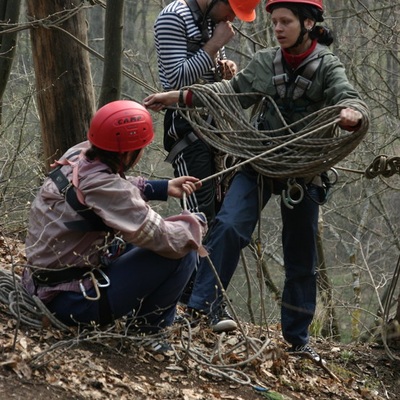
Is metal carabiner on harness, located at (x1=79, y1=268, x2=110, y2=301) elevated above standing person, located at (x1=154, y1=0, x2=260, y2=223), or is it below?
below

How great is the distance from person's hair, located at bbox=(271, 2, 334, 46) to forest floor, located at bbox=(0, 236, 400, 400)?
1.77 metres

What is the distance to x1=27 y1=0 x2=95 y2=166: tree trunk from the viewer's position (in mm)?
5824

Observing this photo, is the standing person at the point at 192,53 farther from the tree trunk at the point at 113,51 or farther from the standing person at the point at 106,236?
the standing person at the point at 106,236

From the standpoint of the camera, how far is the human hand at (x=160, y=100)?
16.7ft

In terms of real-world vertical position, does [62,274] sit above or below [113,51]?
below

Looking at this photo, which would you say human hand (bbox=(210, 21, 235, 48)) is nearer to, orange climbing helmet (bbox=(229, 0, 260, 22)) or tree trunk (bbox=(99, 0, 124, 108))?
orange climbing helmet (bbox=(229, 0, 260, 22))

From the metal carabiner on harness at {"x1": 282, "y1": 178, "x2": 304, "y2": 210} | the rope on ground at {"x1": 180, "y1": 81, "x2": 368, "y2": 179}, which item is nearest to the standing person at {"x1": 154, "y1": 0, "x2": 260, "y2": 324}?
the rope on ground at {"x1": 180, "y1": 81, "x2": 368, "y2": 179}

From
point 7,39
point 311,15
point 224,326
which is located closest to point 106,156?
point 224,326

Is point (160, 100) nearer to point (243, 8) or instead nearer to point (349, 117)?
point (243, 8)

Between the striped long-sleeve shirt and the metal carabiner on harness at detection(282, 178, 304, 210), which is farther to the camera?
the striped long-sleeve shirt

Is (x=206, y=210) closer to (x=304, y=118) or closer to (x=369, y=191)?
(x=304, y=118)

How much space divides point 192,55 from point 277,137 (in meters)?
0.98

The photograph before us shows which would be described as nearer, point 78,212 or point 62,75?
point 78,212

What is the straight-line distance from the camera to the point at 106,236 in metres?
4.25
